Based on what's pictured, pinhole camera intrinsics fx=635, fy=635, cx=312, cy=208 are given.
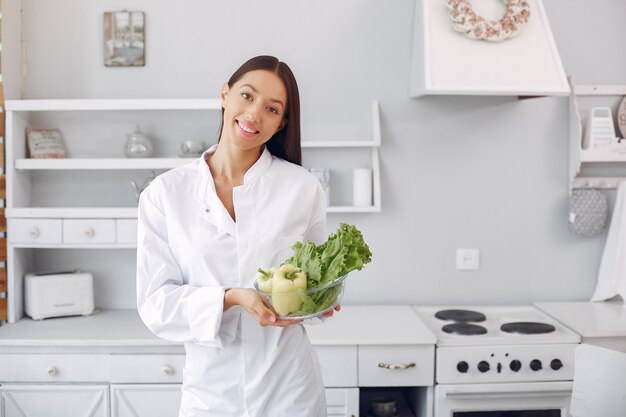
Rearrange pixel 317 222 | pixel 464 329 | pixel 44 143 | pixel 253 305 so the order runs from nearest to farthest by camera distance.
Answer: pixel 253 305, pixel 317 222, pixel 464 329, pixel 44 143

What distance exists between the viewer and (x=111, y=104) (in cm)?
260

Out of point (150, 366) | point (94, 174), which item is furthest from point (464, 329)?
point (94, 174)

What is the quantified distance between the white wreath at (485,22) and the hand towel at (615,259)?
3.00ft

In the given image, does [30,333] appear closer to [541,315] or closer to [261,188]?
[261,188]

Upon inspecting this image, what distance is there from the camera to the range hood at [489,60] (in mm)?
2400

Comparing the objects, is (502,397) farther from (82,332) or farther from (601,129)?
(82,332)

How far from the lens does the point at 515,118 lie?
286 centimetres

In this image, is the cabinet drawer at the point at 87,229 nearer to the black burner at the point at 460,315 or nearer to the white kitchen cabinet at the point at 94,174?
the white kitchen cabinet at the point at 94,174

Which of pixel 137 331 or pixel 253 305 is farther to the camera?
pixel 137 331

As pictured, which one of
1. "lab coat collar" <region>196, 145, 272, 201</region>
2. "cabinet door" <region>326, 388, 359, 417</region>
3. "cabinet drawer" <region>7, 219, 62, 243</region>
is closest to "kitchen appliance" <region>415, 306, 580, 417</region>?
"cabinet door" <region>326, 388, 359, 417</region>

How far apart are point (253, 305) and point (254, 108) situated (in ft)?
1.51

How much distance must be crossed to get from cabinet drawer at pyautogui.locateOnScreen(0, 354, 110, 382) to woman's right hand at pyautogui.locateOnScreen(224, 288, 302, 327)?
3.90ft

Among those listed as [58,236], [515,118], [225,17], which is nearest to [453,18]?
[515,118]

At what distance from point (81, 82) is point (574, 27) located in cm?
221
